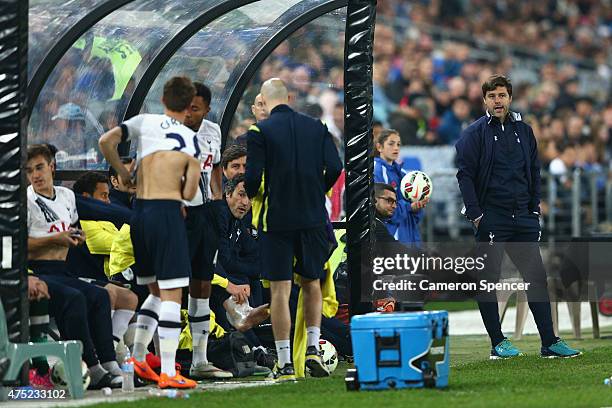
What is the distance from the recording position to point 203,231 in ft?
37.4

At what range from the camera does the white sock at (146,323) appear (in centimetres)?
1085

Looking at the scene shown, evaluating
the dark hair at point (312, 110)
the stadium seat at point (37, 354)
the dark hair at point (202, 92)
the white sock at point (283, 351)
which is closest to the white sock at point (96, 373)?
the stadium seat at point (37, 354)

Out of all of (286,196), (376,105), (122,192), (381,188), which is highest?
(376,105)

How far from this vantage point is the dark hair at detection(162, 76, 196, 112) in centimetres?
1052

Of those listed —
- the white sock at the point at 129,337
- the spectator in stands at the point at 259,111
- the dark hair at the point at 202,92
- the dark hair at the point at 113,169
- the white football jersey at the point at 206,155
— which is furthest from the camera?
the dark hair at the point at 113,169

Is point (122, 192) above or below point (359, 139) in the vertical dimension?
below

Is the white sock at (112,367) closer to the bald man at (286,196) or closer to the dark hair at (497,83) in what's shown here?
the bald man at (286,196)

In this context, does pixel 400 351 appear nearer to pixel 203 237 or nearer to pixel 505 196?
pixel 203 237

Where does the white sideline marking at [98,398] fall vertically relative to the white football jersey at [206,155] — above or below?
below

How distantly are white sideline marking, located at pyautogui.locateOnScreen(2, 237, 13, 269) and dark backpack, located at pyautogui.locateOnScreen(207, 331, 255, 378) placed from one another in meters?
2.53

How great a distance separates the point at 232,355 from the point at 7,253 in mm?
2653

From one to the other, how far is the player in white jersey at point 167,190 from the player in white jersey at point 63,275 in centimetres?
58

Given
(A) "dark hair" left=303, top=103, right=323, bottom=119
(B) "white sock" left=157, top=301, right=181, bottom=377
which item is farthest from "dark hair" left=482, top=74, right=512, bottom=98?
(B) "white sock" left=157, top=301, right=181, bottom=377

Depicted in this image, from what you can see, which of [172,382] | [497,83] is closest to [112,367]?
[172,382]
